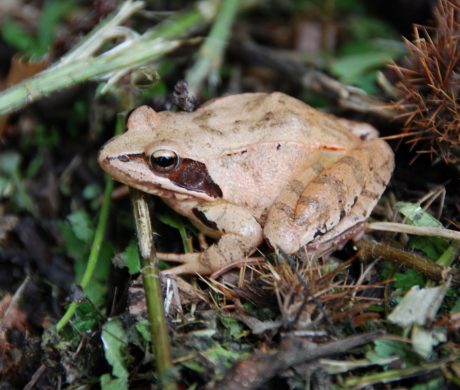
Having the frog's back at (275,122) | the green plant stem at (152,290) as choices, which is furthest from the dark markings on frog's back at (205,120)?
the green plant stem at (152,290)

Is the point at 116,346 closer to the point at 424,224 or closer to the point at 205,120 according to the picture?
the point at 205,120

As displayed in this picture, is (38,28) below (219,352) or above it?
above

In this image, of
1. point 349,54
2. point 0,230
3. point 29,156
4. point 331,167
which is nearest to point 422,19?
point 349,54

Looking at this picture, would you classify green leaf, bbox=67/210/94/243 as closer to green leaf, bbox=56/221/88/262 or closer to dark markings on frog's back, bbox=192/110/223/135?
green leaf, bbox=56/221/88/262

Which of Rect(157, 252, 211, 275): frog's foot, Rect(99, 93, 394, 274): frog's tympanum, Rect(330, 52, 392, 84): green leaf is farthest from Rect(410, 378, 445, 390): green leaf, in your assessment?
Rect(330, 52, 392, 84): green leaf

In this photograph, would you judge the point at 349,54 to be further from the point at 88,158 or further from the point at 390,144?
the point at 88,158

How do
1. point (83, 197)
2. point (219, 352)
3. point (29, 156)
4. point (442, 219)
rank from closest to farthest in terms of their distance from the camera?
point (219, 352) < point (442, 219) < point (83, 197) < point (29, 156)

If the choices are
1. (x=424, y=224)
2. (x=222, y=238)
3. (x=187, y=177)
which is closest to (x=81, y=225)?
(x=187, y=177)
